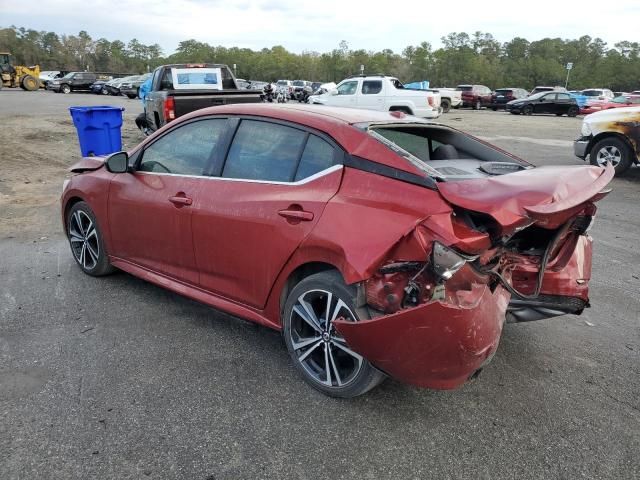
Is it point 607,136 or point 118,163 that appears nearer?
point 118,163

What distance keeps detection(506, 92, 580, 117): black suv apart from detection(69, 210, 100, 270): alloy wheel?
112ft

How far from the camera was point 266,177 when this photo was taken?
3.28 meters

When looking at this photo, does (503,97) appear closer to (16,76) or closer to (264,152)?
(16,76)

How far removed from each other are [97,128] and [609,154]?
33.7ft

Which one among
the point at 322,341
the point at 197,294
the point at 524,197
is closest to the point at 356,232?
the point at 322,341

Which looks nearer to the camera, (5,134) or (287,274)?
(287,274)

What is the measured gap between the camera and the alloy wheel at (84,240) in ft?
15.2

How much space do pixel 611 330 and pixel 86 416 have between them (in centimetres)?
365

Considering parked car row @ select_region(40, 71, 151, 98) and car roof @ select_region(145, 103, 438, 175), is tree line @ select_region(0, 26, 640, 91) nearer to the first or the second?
parked car row @ select_region(40, 71, 151, 98)

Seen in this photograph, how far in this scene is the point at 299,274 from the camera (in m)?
3.13

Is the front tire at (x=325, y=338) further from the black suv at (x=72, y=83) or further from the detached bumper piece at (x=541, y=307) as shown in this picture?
the black suv at (x=72, y=83)

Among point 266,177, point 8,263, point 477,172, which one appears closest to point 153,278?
point 266,177

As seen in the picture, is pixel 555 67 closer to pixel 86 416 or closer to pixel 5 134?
pixel 5 134

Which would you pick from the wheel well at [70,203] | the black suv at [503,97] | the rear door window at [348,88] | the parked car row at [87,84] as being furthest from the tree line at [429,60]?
the wheel well at [70,203]
